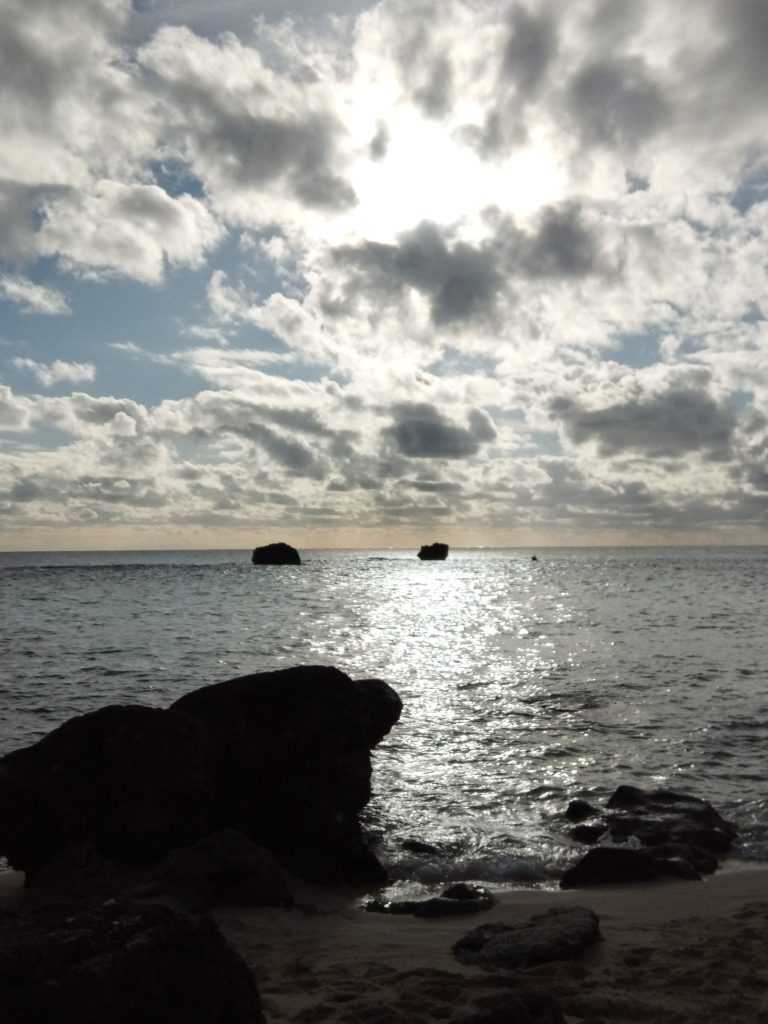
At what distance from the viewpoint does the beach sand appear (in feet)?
21.7

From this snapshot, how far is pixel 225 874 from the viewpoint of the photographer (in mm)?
10086

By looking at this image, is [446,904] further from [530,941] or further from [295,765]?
[295,765]

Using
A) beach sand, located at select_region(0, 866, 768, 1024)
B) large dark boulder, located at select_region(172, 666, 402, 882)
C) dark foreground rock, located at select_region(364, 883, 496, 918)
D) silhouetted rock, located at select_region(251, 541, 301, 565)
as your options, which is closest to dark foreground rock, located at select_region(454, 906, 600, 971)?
beach sand, located at select_region(0, 866, 768, 1024)

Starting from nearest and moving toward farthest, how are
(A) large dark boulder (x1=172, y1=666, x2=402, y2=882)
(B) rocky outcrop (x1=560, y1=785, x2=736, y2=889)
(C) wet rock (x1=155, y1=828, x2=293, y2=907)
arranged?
(C) wet rock (x1=155, y1=828, x2=293, y2=907) < (B) rocky outcrop (x1=560, y1=785, x2=736, y2=889) < (A) large dark boulder (x1=172, y1=666, x2=402, y2=882)

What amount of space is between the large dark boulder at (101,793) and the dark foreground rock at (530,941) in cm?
442

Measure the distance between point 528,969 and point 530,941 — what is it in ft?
1.67

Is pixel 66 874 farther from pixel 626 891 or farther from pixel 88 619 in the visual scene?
pixel 88 619

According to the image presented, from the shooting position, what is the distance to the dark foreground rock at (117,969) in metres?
4.38

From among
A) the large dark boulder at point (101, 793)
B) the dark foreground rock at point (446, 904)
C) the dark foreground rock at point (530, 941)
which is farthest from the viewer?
the large dark boulder at point (101, 793)

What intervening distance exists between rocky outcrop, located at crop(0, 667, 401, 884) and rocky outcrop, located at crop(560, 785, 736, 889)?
308cm

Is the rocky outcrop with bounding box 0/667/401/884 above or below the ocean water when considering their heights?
above

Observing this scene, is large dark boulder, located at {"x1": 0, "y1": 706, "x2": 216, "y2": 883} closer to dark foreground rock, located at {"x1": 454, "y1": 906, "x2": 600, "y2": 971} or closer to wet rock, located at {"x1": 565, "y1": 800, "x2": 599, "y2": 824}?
dark foreground rock, located at {"x1": 454, "y1": 906, "x2": 600, "y2": 971}

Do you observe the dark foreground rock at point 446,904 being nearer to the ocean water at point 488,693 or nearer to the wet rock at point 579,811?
the ocean water at point 488,693

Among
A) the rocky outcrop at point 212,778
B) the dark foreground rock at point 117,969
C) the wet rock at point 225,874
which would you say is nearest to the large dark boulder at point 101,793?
the rocky outcrop at point 212,778
